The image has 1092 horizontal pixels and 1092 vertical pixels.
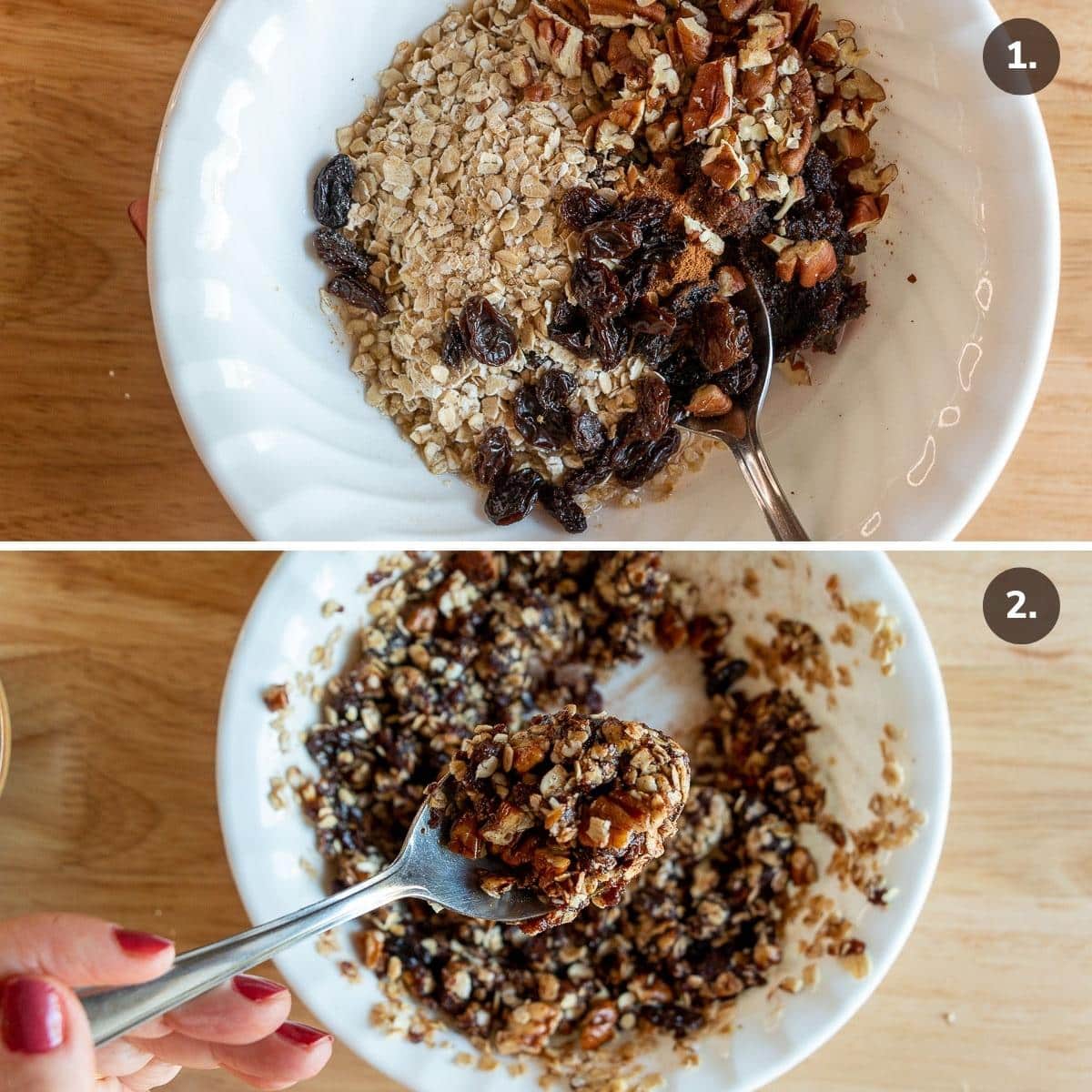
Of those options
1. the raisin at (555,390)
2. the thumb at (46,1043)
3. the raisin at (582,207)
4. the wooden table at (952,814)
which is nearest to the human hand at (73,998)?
the thumb at (46,1043)

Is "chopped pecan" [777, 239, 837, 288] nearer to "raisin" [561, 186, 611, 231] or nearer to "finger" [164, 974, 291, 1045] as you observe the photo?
"raisin" [561, 186, 611, 231]

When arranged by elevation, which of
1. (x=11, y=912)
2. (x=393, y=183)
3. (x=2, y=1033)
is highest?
(x=393, y=183)

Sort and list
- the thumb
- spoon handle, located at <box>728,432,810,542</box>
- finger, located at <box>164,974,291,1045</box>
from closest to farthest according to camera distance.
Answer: the thumb
finger, located at <box>164,974,291,1045</box>
spoon handle, located at <box>728,432,810,542</box>

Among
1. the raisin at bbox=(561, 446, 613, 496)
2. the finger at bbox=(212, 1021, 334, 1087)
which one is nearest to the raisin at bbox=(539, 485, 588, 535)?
the raisin at bbox=(561, 446, 613, 496)

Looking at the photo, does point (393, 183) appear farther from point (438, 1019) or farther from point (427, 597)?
point (438, 1019)

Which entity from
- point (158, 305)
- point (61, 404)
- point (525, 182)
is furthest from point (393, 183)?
point (61, 404)

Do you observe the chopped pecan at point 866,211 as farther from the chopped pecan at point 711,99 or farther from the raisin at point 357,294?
the raisin at point 357,294
